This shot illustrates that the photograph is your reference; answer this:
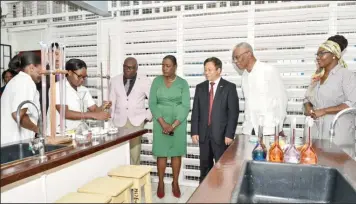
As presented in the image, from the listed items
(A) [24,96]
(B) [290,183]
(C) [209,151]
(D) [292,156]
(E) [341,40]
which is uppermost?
(E) [341,40]

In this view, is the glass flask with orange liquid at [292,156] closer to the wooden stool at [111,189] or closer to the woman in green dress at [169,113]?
the wooden stool at [111,189]

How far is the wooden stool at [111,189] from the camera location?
1.61 metres

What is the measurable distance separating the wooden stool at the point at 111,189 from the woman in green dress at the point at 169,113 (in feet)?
4.97

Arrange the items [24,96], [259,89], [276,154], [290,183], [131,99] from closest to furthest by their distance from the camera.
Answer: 1. [290,183]
2. [276,154]
3. [24,96]
4. [259,89]
5. [131,99]

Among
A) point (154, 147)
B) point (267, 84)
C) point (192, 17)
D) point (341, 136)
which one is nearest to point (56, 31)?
point (192, 17)

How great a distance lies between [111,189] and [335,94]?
1928 millimetres

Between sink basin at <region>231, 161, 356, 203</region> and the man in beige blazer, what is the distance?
2.21 m

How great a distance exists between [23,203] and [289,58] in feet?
9.59

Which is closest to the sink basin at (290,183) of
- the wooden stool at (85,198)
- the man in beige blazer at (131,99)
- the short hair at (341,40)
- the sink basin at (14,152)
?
the wooden stool at (85,198)

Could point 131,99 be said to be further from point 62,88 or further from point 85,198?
point 85,198

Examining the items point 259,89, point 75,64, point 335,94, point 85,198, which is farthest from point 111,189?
point 335,94

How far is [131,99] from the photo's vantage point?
3.53 metres

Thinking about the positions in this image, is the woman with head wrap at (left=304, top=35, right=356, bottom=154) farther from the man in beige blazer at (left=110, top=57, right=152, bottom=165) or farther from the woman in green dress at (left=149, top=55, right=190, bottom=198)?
the man in beige blazer at (left=110, top=57, right=152, bottom=165)

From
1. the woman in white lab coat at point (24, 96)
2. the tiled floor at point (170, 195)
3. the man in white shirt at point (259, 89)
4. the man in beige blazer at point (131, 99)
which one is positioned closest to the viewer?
the woman in white lab coat at point (24, 96)
